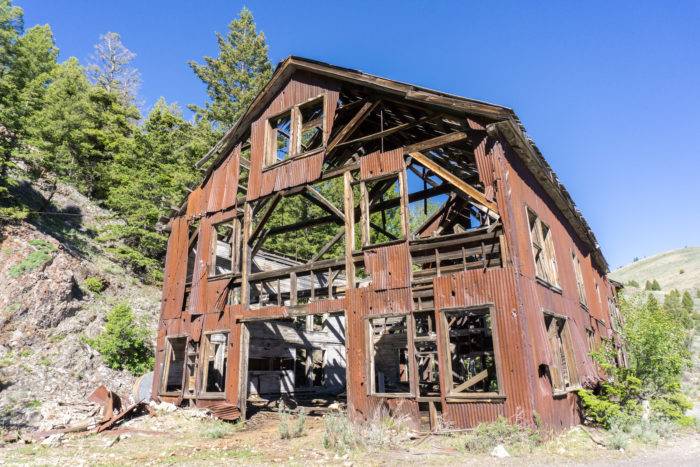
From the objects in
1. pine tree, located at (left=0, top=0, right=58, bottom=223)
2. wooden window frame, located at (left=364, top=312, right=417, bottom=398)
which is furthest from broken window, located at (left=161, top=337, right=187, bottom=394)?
pine tree, located at (left=0, top=0, right=58, bottom=223)

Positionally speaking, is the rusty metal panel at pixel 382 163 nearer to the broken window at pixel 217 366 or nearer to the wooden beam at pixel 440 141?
the wooden beam at pixel 440 141

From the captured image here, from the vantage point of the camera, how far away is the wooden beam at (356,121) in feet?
46.5

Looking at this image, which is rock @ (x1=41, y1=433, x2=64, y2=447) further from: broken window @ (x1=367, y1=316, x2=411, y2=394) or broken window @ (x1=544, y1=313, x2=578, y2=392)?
broken window @ (x1=544, y1=313, x2=578, y2=392)

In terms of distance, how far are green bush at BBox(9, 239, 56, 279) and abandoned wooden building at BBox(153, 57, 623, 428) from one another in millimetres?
6197

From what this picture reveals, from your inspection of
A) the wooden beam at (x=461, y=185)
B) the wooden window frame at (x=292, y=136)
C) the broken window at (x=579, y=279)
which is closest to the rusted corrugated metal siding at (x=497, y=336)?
the wooden beam at (x=461, y=185)

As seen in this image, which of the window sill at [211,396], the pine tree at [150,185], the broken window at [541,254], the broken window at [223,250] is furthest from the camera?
the pine tree at [150,185]

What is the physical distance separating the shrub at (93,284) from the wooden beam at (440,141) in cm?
1805

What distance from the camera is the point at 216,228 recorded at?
1775 cm

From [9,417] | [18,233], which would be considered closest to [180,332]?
[9,417]

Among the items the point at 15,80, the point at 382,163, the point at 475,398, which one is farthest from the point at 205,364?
the point at 15,80

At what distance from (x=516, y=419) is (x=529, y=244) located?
4.60m

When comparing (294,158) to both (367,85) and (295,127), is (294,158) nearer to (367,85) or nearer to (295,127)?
(295,127)

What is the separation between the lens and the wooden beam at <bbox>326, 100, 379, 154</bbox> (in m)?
14.2

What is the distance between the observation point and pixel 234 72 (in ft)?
119
